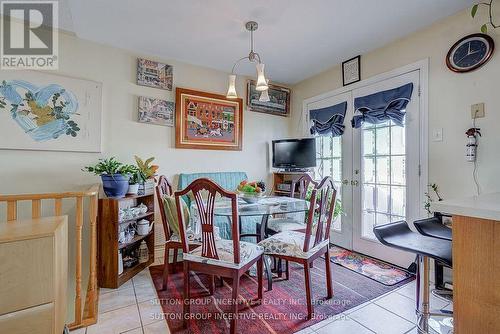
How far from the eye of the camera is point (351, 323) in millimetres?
1690

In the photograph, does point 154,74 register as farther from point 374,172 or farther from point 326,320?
point 326,320

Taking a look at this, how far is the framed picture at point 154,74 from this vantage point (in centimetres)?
288

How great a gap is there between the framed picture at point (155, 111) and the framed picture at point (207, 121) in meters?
0.09

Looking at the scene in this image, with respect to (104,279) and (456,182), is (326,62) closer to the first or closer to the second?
(456,182)

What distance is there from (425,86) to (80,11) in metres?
3.32

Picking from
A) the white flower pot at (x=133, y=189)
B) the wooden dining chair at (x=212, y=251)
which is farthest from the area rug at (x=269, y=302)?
the white flower pot at (x=133, y=189)

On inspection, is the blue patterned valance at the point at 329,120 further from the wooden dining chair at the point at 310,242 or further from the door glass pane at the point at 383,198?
the wooden dining chair at the point at 310,242

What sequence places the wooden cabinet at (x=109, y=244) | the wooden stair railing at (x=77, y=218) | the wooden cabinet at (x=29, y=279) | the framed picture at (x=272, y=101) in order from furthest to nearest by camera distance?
1. the framed picture at (x=272, y=101)
2. the wooden cabinet at (x=109, y=244)
3. the wooden stair railing at (x=77, y=218)
4. the wooden cabinet at (x=29, y=279)

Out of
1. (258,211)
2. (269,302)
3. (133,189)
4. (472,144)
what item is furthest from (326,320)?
(133,189)

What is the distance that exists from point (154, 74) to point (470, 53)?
10.6ft

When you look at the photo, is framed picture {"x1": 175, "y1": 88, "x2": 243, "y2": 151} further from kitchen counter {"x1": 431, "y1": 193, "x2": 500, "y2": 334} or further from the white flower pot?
kitchen counter {"x1": 431, "y1": 193, "x2": 500, "y2": 334}

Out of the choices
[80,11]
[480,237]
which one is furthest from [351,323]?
[80,11]

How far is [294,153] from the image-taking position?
3566mm

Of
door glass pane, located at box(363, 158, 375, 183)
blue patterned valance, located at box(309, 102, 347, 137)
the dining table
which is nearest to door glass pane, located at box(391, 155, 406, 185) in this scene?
door glass pane, located at box(363, 158, 375, 183)
